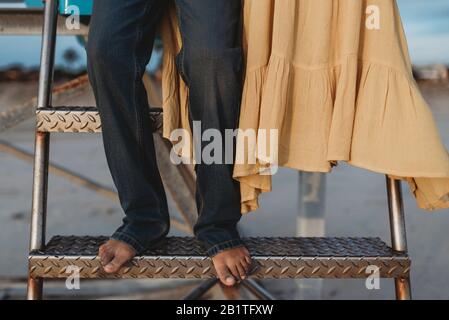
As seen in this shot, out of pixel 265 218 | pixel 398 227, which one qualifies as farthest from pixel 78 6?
pixel 265 218

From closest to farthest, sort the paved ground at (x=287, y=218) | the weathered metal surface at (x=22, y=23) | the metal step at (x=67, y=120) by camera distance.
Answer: the metal step at (x=67, y=120), the weathered metal surface at (x=22, y=23), the paved ground at (x=287, y=218)

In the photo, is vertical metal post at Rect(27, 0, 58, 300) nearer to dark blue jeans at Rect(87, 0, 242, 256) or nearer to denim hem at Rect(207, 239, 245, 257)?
dark blue jeans at Rect(87, 0, 242, 256)

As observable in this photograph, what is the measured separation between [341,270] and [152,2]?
729 mm

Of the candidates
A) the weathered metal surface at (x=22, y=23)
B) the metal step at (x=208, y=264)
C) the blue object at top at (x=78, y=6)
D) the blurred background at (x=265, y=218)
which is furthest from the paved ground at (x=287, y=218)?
the blue object at top at (x=78, y=6)

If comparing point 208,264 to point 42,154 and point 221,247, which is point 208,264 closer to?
point 221,247

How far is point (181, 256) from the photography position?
1.37m

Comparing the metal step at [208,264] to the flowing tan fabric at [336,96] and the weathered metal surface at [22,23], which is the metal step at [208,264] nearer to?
the flowing tan fabric at [336,96]

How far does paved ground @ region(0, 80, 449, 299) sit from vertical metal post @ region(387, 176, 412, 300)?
1.26 m

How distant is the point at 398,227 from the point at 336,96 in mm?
322

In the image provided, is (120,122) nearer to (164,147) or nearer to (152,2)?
(152,2)

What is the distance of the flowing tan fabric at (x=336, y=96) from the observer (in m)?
1.37

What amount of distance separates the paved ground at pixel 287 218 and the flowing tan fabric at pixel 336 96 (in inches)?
54.7
